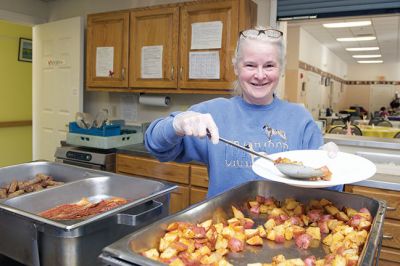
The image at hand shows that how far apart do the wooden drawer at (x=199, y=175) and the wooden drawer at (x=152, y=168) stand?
1.8 inches

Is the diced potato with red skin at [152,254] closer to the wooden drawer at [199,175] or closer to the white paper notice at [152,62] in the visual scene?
the wooden drawer at [199,175]

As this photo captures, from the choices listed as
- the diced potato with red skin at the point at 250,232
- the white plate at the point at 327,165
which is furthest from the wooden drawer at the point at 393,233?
the diced potato with red skin at the point at 250,232

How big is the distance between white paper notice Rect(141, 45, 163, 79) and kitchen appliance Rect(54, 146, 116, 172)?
739 mm

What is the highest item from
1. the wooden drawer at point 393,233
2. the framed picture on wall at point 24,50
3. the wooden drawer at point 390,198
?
the framed picture on wall at point 24,50

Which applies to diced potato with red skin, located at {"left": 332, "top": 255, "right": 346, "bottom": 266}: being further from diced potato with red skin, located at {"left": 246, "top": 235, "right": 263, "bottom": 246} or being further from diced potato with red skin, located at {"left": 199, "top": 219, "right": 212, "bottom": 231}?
diced potato with red skin, located at {"left": 199, "top": 219, "right": 212, "bottom": 231}

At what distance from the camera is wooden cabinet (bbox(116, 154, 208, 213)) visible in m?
2.77

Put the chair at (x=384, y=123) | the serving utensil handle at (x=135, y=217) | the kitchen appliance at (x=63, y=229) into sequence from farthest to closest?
1. the chair at (x=384, y=123)
2. the serving utensil handle at (x=135, y=217)
3. the kitchen appliance at (x=63, y=229)

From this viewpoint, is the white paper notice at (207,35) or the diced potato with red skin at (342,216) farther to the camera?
the white paper notice at (207,35)

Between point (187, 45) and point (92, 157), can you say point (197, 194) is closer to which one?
point (92, 157)

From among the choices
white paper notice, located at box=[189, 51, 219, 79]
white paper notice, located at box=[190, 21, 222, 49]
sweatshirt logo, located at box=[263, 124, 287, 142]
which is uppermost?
white paper notice, located at box=[190, 21, 222, 49]

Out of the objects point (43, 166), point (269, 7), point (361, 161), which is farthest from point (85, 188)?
point (269, 7)

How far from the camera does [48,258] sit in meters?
0.92

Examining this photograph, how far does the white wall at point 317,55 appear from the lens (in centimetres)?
700

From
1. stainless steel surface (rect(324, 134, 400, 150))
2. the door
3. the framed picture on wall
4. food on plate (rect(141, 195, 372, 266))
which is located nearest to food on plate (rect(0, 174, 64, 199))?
food on plate (rect(141, 195, 372, 266))
